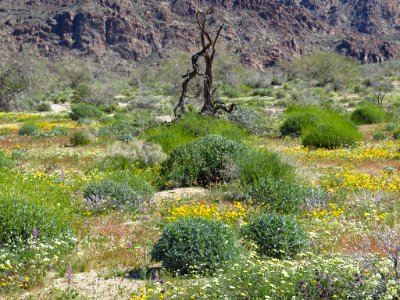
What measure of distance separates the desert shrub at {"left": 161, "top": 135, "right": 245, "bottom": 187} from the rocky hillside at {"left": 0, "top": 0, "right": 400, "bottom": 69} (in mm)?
99375

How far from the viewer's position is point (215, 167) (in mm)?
11930

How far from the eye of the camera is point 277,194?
30.7ft

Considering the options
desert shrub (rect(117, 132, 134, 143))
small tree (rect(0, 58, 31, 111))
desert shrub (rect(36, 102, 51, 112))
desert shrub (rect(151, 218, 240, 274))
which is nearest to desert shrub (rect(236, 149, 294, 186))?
desert shrub (rect(151, 218, 240, 274))

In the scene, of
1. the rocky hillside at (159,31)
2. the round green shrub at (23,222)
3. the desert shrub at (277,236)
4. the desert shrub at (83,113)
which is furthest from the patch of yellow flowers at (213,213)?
the rocky hillside at (159,31)

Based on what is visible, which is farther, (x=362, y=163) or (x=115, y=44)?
(x=115, y=44)

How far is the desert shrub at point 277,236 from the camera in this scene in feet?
22.2

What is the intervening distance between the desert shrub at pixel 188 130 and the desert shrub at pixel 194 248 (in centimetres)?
889

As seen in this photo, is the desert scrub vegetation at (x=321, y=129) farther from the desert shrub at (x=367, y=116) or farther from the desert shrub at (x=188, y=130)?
the desert shrub at (x=367, y=116)

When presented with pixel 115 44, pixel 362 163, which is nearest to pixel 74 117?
pixel 362 163

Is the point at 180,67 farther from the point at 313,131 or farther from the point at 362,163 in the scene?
the point at 362,163

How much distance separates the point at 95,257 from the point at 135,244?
2.23 feet

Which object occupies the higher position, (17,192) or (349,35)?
(349,35)

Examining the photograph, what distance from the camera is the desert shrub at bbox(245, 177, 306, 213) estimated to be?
9148 mm

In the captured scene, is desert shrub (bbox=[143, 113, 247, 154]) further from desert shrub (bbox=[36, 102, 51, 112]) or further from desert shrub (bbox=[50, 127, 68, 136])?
desert shrub (bbox=[36, 102, 51, 112])
